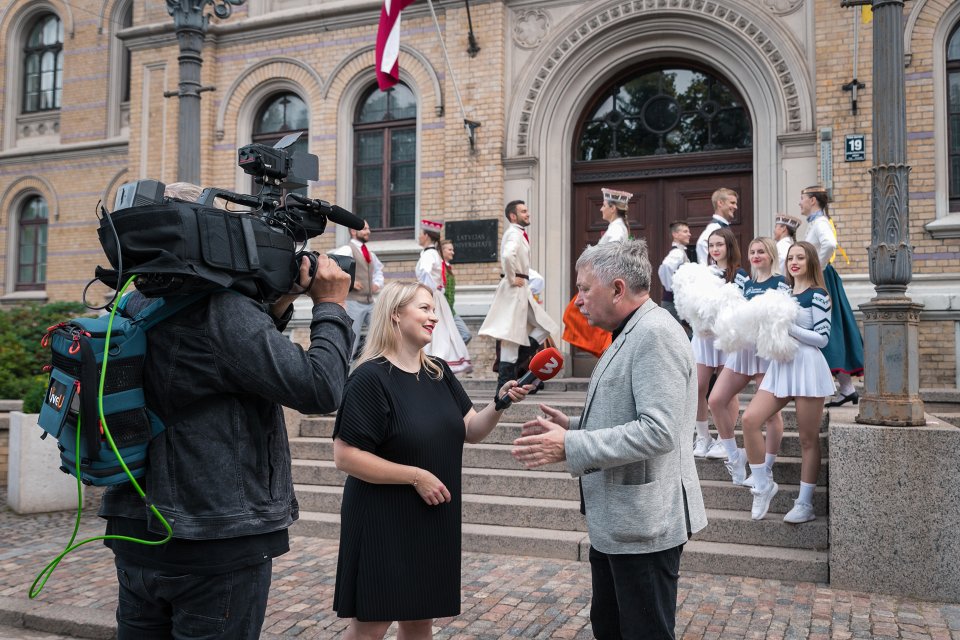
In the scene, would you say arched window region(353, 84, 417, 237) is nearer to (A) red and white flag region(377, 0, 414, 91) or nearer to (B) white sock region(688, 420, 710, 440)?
Result: (A) red and white flag region(377, 0, 414, 91)

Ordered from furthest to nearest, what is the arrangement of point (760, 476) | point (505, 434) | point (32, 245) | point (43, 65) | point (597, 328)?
point (43, 65), point (32, 245), point (597, 328), point (505, 434), point (760, 476)

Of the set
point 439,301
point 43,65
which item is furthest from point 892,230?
point 43,65

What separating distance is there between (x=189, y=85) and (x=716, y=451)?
6.19 m

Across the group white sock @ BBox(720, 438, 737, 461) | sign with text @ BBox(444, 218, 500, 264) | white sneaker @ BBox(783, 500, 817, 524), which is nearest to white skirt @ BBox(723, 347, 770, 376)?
white sock @ BBox(720, 438, 737, 461)

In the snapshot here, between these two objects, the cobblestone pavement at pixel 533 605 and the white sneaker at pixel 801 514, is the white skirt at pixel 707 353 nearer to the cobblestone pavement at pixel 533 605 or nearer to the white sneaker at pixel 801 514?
the white sneaker at pixel 801 514

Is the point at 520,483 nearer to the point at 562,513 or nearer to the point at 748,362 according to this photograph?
the point at 562,513

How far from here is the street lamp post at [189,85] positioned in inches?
319

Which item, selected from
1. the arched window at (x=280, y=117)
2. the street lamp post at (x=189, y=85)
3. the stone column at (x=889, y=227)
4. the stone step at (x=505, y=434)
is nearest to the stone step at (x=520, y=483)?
the stone step at (x=505, y=434)

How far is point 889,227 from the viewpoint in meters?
5.93

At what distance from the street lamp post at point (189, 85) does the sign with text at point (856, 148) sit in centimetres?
801

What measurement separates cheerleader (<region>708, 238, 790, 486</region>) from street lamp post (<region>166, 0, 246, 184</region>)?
5.33m

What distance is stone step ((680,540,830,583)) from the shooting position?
5.72 meters

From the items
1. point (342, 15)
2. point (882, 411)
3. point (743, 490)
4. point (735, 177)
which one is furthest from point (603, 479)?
point (342, 15)

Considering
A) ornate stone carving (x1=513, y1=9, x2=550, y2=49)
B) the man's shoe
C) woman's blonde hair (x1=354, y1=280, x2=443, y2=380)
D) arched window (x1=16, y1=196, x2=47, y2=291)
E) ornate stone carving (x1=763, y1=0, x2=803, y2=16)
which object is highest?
ornate stone carving (x1=513, y1=9, x2=550, y2=49)
